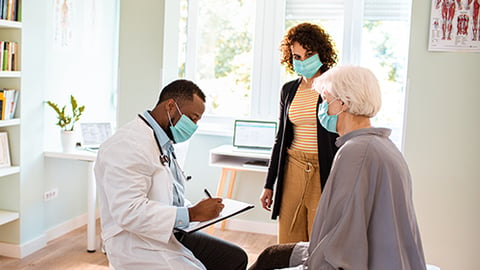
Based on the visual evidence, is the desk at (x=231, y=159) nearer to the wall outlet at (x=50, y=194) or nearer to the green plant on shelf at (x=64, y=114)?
the green plant on shelf at (x=64, y=114)

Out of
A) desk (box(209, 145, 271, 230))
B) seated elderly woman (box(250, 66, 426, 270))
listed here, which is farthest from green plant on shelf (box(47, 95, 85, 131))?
seated elderly woman (box(250, 66, 426, 270))

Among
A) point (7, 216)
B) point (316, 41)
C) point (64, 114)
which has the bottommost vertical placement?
point (7, 216)

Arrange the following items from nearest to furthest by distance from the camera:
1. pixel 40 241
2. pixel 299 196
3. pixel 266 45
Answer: pixel 299 196 → pixel 40 241 → pixel 266 45

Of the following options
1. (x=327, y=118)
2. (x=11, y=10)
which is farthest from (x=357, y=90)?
(x=11, y=10)

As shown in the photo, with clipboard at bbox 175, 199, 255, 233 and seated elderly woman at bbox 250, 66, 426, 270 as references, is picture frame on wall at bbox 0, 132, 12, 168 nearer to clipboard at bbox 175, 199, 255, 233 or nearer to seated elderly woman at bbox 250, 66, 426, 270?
clipboard at bbox 175, 199, 255, 233

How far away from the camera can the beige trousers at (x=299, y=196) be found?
2.35 m

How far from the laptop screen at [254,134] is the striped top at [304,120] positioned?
1.30 m

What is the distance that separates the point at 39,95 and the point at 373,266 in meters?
2.67

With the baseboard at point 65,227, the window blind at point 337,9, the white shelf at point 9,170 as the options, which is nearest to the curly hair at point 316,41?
the window blind at point 337,9

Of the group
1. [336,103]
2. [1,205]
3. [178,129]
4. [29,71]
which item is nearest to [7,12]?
[29,71]

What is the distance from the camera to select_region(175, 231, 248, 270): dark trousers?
7.01ft

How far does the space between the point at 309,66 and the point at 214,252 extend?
0.96 m

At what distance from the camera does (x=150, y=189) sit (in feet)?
6.00

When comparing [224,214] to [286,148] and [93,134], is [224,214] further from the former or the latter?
[93,134]
